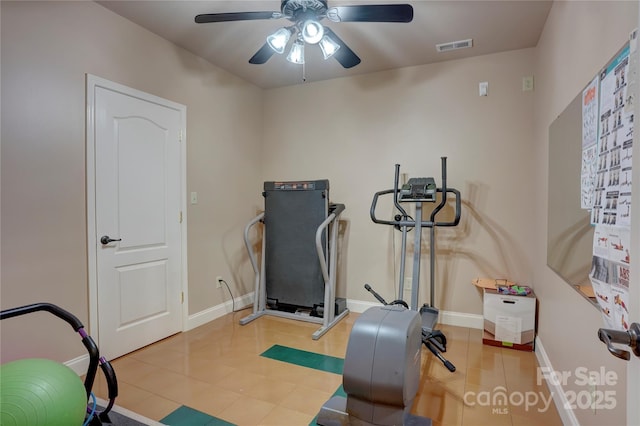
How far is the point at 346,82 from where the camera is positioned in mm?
3918

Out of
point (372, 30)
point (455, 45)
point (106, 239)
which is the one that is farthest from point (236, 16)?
point (455, 45)

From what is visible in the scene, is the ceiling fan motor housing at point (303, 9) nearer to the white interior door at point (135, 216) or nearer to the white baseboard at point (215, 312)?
the white interior door at point (135, 216)

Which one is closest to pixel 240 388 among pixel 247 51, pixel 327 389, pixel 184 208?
pixel 327 389

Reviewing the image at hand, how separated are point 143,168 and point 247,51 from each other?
155 cm

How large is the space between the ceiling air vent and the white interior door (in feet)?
8.53

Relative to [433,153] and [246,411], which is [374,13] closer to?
[433,153]

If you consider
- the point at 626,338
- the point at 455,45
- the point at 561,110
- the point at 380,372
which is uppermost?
the point at 455,45

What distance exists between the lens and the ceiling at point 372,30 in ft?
8.25

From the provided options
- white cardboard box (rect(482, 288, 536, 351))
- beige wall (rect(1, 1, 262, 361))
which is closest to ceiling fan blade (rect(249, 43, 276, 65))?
beige wall (rect(1, 1, 262, 361))

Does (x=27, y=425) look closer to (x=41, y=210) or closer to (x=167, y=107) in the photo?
(x=41, y=210)

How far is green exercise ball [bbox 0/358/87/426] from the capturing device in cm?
132

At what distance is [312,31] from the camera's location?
2230mm

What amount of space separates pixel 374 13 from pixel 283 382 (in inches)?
101

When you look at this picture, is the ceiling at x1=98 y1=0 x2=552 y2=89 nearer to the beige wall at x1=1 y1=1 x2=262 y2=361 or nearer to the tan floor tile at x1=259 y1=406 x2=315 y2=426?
the beige wall at x1=1 y1=1 x2=262 y2=361
